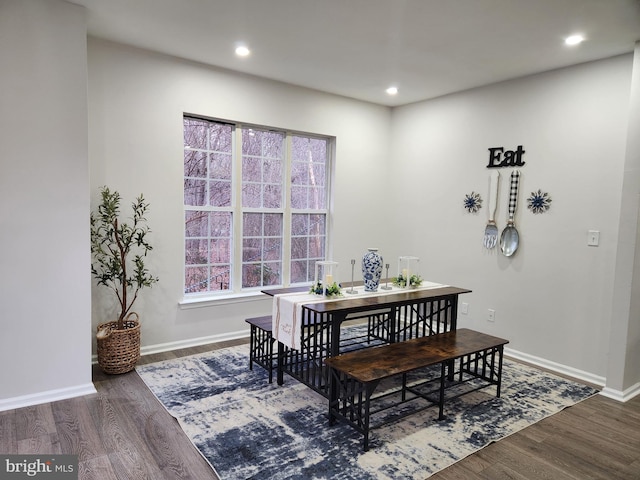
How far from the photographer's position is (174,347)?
3.97 m

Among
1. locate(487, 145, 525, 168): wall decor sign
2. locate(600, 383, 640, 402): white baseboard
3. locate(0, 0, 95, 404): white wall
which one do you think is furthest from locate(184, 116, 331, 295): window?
locate(600, 383, 640, 402): white baseboard

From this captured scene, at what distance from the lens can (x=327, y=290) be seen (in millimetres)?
3125

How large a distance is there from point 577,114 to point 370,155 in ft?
7.43

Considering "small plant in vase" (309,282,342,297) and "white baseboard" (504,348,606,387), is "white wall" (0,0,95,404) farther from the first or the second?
"white baseboard" (504,348,606,387)

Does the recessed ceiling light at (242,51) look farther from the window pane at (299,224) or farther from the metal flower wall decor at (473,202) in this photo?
the metal flower wall decor at (473,202)

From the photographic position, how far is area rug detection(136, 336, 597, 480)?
2271 mm

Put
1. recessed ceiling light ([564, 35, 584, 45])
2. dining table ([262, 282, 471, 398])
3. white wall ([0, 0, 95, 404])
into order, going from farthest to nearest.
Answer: recessed ceiling light ([564, 35, 584, 45]) < dining table ([262, 282, 471, 398]) < white wall ([0, 0, 95, 404])

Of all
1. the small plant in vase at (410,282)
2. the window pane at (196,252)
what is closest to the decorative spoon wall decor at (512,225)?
the small plant in vase at (410,282)

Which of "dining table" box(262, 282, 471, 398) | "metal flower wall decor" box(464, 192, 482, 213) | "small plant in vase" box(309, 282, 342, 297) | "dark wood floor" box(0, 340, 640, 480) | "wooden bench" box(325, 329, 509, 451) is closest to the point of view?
"dark wood floor" box(0, 340, 640, 480)

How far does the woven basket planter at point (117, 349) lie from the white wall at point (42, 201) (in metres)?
0.31

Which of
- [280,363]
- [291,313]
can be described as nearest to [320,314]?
[291,313]

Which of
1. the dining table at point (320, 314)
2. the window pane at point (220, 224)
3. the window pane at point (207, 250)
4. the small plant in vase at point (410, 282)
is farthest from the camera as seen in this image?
the window pane at point (220, 224)

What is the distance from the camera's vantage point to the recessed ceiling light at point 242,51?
3.46m

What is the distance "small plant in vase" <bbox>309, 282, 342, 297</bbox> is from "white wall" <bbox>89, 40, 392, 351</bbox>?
146 cm
